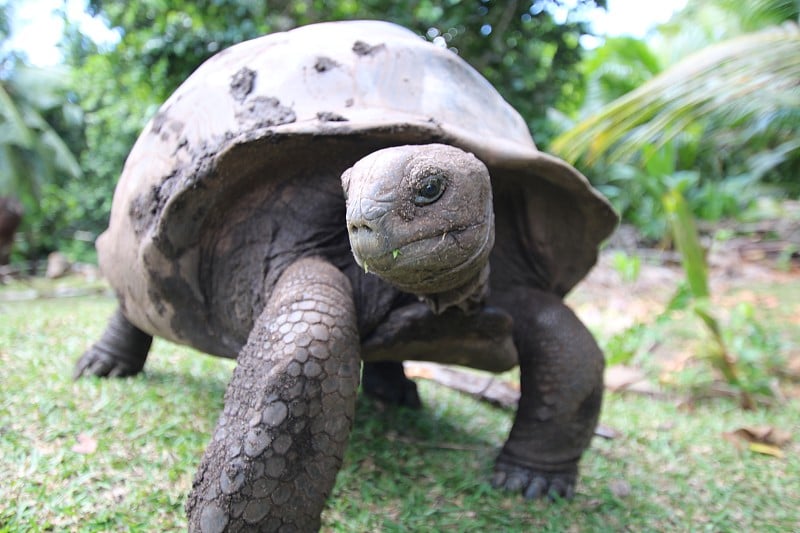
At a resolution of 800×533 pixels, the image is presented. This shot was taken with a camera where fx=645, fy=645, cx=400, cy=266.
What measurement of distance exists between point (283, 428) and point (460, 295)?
54 centimetres

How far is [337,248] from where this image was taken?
182 cm

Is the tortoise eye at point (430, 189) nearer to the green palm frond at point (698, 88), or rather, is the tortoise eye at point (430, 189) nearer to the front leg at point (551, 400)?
the front leg at point (551, 400)

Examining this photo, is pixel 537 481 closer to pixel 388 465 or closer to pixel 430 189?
pixel 388 465

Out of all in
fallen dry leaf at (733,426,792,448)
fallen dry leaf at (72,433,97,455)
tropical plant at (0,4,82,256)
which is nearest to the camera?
fallen dry leaf at (72,433,97,455)

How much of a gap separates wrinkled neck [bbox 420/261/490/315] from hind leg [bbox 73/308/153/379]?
1665 millimetres

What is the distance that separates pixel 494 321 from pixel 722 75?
1.68 meters

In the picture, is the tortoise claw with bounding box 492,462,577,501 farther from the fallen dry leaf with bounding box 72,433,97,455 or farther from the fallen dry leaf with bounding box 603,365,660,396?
the fallen dry leaf with bounding box 603,365,660,396

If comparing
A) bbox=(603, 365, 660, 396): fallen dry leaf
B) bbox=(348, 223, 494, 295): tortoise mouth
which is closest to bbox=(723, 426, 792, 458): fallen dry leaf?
bbox=(603, 365, 660, 396): fallen dry leaf

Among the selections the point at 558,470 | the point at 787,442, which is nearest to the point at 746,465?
the point at 787,442

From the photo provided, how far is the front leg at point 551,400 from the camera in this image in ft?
6.42

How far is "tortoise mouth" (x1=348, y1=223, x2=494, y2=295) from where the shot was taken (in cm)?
126

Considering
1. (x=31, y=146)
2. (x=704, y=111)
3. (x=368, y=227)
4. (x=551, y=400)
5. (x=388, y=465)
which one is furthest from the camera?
(x=31, y=146)

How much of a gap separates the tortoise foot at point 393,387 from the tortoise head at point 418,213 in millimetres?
1536

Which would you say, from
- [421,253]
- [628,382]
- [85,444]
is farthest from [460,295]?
[628,382]
